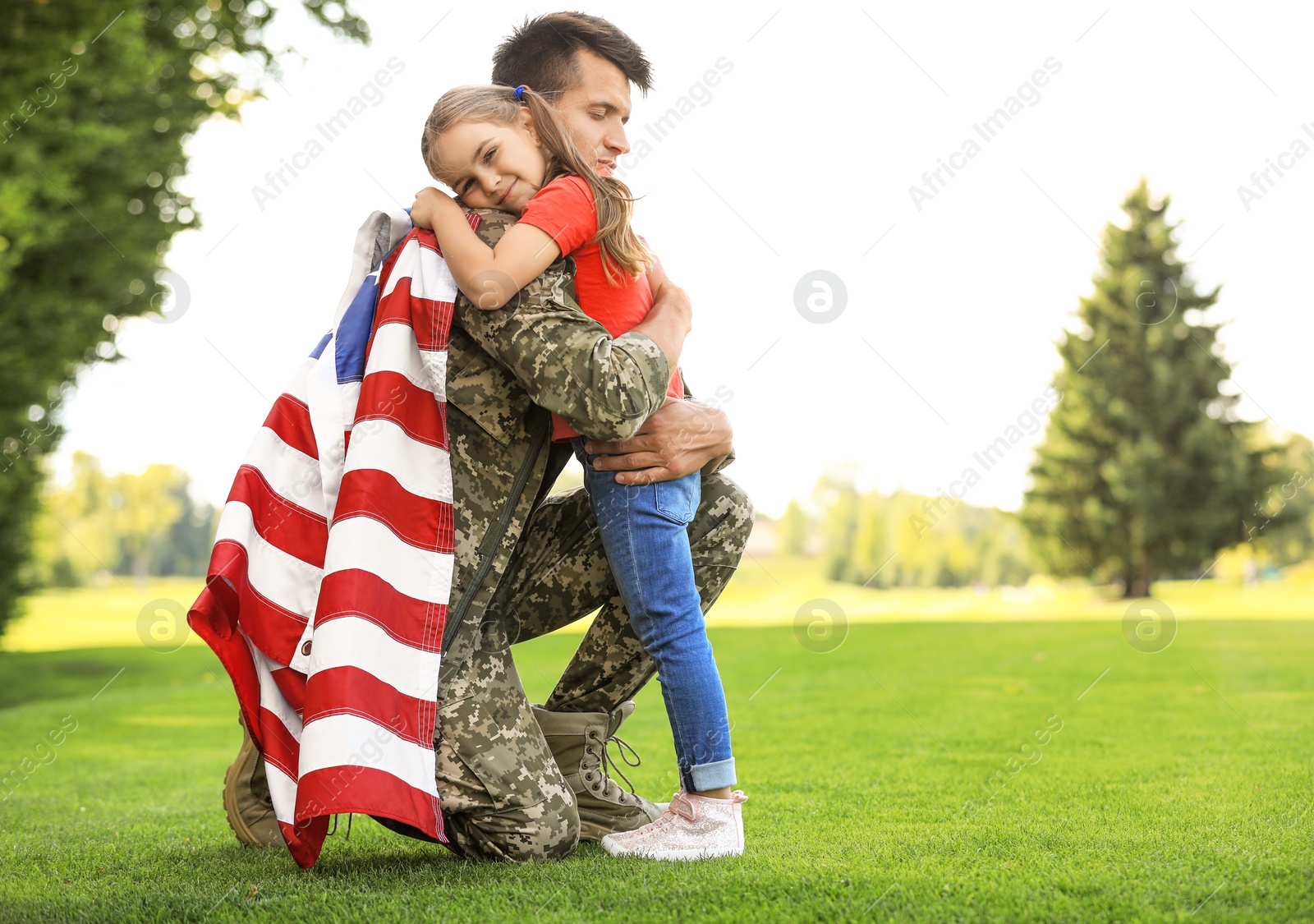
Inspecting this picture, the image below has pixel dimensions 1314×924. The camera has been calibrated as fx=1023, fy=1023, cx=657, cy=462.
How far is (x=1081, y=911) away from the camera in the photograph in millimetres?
1715

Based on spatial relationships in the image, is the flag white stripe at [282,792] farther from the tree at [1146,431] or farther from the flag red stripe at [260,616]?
the tree at [1146,431]

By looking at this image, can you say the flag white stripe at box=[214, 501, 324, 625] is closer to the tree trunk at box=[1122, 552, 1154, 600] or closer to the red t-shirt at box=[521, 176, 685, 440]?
the red t-shirt at box=[521, 176, 685, 440]

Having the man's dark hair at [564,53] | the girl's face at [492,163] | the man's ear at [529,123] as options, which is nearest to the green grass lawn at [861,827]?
the girl's face at [492,163]

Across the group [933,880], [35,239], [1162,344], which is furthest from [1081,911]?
[1162,344]

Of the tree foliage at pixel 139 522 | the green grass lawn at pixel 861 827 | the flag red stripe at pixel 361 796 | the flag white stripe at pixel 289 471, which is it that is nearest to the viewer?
the green grass lawn at pixel 861 827

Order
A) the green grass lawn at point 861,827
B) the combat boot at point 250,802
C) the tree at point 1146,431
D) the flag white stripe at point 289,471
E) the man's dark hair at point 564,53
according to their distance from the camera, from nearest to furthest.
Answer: the green grass lawn at point 861,827
the flag white stripe at point 289,471
the combat boot at point 250,802
the man's dark hair at point 564,53
the tree at point 1146,431

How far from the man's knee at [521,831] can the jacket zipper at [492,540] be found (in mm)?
381

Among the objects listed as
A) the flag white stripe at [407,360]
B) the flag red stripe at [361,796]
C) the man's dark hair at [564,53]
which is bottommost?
the flag red stripe at [361,796]

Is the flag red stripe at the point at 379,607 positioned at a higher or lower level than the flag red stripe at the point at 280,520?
lower

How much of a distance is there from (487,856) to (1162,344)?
2708cm

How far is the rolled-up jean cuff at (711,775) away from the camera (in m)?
2.21

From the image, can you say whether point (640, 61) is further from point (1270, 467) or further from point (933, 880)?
point (1270, 467)

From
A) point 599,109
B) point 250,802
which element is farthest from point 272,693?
point 599,109

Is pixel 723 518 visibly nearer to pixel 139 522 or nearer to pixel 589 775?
pixel 589 775
